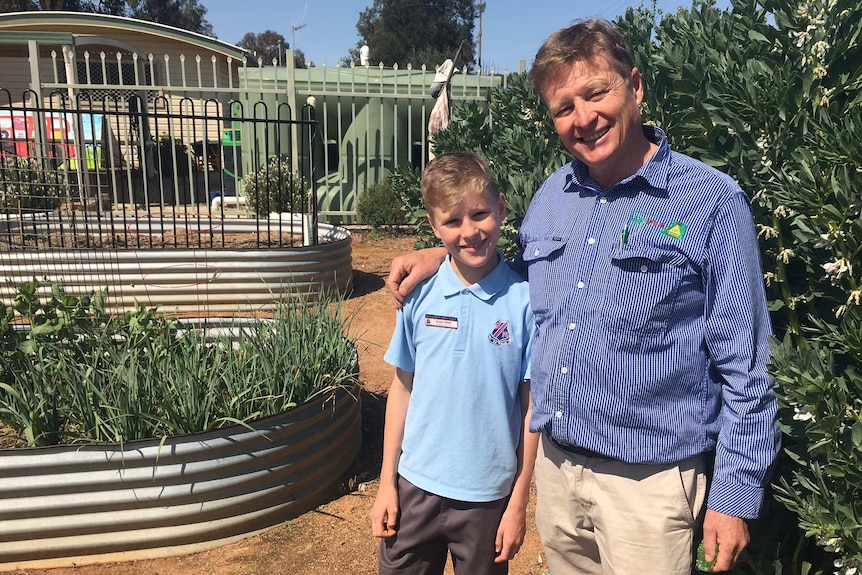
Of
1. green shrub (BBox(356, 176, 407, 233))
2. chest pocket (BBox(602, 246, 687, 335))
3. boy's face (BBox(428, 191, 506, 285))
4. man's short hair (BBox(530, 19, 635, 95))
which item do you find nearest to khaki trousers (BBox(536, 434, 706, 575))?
chest pocket (BBox(602, 246, 687, 335))

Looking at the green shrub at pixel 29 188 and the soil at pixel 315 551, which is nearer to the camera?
the soil at pixel 315 551

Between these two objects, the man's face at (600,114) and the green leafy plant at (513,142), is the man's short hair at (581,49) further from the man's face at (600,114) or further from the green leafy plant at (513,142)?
the green leafy plant at (513,142)

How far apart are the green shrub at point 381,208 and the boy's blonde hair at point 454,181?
8266 millimetres

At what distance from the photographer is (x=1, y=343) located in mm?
3184

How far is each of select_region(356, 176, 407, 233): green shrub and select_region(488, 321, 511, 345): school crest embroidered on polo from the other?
8333mm

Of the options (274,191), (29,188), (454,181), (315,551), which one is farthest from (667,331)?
(29,188)

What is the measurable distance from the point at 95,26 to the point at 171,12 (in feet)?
110

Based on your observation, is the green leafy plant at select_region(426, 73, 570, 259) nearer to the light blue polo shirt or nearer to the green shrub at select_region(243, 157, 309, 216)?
the light blue polo shirt

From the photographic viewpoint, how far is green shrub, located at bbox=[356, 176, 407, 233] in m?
10.1

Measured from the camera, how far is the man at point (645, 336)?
57.8 inches

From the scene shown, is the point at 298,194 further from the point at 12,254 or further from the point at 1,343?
the point at 1,343

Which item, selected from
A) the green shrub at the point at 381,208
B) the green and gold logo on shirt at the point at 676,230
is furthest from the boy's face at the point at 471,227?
the green shrub at the point at 381,208

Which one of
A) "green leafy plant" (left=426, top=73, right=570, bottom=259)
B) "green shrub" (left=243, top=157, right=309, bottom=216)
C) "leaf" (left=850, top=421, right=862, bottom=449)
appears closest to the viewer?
"leaf" (left=850, top=421, right=862, bottom=449)

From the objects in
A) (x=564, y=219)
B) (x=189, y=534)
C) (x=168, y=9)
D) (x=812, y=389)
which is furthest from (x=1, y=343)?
(x=168, y=9)
